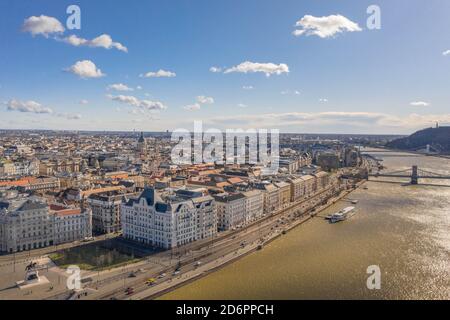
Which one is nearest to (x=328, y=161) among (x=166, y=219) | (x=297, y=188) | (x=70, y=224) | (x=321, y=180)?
(x=321, y=180)

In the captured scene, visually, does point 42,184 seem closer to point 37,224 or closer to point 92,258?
point 37,224

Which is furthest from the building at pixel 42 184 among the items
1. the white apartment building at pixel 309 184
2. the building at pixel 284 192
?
the white apartment building at pixel 309 184

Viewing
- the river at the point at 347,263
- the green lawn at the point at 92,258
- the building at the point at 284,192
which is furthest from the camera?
the building at the point at 284,192

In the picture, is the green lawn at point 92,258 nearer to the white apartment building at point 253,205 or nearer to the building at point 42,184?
the white apartment building at point 253,205

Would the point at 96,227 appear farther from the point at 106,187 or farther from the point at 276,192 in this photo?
the point at 276,192

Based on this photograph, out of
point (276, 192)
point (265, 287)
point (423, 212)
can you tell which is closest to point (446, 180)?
point (423, 212)

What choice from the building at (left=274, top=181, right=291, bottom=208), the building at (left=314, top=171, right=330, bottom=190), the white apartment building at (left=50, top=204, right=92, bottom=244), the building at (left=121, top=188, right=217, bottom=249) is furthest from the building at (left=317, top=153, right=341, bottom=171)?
the white apartment building at (left=50, top=204, right=92, bottom=244)
